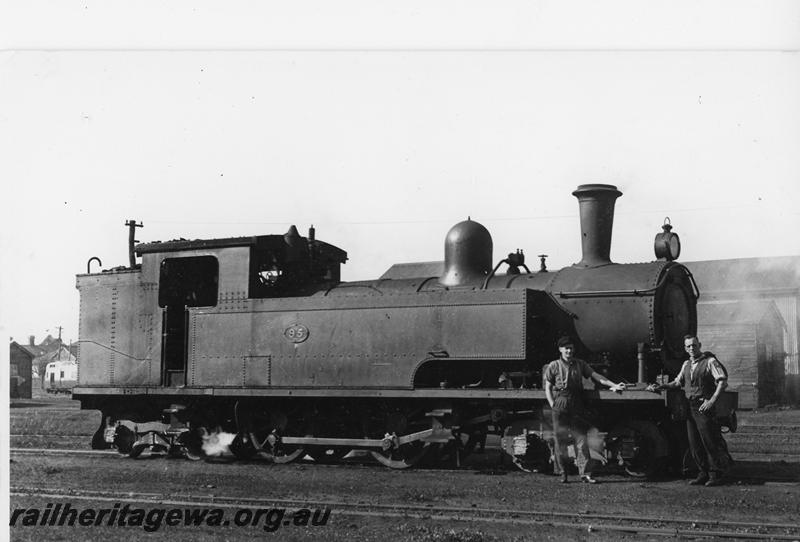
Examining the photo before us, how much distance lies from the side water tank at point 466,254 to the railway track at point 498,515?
3774 millimetres

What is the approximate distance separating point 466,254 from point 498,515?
173 inches

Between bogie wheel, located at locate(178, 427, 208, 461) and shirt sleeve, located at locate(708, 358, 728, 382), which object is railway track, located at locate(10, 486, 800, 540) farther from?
bogie wheel, located at locate(178, 427, 208, 461)

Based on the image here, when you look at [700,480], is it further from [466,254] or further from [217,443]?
[217,443]

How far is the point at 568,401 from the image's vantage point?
373 inches

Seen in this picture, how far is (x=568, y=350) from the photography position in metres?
9.48

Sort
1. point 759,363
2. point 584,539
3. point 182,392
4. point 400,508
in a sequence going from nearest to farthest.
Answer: point 584,539, point 400,508, point 182,392, point 759,363

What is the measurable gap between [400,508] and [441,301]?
3.36 meters

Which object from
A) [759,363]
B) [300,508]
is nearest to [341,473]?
[300,508]

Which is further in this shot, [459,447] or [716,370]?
[459,447]

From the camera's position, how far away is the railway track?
683cm

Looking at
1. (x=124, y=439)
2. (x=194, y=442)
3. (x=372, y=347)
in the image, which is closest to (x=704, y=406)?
(x=372, y=347)

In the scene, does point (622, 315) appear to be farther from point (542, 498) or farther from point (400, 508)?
point (400, 508)

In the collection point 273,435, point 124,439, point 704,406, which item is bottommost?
point 124,439

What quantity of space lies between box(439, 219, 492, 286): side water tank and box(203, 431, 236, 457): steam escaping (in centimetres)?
371
